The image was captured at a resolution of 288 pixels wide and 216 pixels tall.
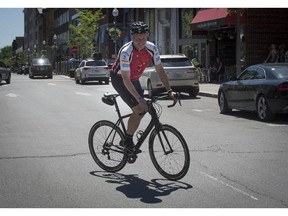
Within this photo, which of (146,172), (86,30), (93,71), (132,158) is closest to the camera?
(132,158)

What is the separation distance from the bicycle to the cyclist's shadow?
17cm

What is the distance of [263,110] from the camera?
1255 cm

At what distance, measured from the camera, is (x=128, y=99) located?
6332 mm

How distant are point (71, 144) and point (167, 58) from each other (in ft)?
38.1

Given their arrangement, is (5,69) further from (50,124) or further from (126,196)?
(126,196)

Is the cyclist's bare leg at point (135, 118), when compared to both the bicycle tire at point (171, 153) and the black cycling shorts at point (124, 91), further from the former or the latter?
the bicycle tire at point (171, 153)

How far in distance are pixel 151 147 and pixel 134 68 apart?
0.94 m

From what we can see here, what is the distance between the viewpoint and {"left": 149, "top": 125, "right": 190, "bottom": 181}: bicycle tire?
6070mm

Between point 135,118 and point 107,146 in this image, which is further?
point 107,146

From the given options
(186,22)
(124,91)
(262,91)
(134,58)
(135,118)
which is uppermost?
(186,22)

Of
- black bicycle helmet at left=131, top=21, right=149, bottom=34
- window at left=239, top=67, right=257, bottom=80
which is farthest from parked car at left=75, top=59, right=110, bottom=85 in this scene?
black bicycle helmet at left=131, top=21, right=149, bottom=34

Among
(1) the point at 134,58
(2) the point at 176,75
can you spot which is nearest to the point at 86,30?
(2) the point at 176,75

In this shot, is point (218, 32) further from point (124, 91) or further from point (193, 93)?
point (124, 91)

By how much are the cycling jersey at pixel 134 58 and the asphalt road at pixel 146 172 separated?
4.20 ft
